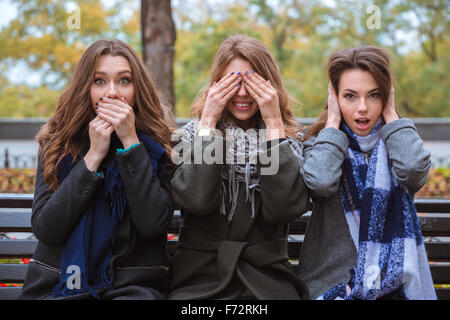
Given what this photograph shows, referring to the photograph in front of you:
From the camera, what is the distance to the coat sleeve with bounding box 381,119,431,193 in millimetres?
2453

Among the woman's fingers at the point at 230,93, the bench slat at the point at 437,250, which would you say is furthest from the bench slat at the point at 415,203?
the woman's fingers at the point at 230,93

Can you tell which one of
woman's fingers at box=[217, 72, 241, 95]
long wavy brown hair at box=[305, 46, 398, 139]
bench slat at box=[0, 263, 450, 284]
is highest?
long wavy brown hair at box=[305, 46, 398, 139]

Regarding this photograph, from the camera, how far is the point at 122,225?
8.34ft

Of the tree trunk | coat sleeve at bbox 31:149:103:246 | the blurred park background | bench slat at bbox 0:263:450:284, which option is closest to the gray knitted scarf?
coat sleeve at bbox 31:149:103:246

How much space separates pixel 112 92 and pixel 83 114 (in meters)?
0.23

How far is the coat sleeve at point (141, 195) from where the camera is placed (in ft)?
8.00

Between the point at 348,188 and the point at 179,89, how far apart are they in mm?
12809

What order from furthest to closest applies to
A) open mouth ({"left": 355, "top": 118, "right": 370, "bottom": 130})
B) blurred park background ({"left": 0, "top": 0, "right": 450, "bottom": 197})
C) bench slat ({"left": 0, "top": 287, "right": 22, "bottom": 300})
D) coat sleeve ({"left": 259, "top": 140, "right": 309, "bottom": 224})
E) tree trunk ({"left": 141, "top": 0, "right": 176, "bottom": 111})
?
blurred park background ({"left": 0, "top": 0, "right": 450, "bottom": 197}) → tree trunk ({"left": 141, "top": 0, "right": 176, "bottom": 111}) → bench slat ({"left": 0, "top": 287, "right": 22, "bottom": 300}) → open mouth ({"left": 355, "top": 118, "right": 370, "bottom": 130}) → coat sleeve ({"left": 259, "top": 140, "right": 309, "bottom": 224})

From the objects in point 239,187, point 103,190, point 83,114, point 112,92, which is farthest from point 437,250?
point 83,114

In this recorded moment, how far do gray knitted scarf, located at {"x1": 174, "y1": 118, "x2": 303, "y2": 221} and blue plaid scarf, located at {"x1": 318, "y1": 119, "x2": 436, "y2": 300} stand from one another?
1.19 ft

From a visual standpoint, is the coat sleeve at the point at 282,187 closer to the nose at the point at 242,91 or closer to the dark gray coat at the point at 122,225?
the nose at the point at 242,91

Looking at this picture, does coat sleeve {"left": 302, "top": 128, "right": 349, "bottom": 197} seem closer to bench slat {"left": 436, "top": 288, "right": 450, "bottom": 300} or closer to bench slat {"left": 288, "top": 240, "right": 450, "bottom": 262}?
bench slat {"left": 288, "top": 240, "right": 450, "bottom": 262}

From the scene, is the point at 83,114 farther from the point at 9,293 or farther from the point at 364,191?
the point at 364,191
